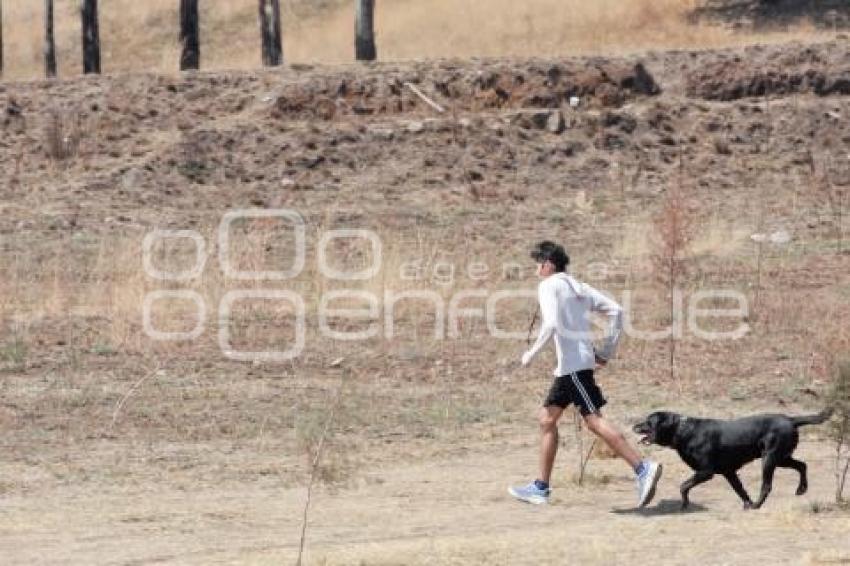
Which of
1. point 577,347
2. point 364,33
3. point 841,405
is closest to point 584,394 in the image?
point 577,347

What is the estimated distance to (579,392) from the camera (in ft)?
38.6

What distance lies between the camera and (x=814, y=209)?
2542 cm

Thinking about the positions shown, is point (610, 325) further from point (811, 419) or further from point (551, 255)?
point (811, 419)

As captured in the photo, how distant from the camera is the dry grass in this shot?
38.9 meters

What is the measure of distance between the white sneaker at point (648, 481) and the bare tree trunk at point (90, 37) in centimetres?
2404

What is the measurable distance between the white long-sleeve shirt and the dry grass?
75.0 ft

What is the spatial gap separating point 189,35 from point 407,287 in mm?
14790

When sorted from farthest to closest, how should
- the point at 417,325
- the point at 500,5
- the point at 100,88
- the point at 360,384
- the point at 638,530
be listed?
1. the point at 500,5
2. the point at 100,88
3. the point at 417,325
4. the point at 360,384
5. the point at 638,530

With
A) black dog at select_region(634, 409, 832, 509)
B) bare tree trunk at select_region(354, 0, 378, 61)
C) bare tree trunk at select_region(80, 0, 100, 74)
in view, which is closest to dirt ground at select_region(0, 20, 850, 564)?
black dog at select_region(634, 409, 832, 509)

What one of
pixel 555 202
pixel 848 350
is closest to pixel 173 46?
pixel 555 202

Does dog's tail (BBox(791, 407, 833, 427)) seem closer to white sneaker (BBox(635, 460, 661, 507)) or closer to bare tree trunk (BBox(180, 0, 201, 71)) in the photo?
white sneaker (BBox(635, 460, 661, 507))

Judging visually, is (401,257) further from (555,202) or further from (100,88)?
(100,88)

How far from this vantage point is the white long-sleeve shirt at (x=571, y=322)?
1168 cm

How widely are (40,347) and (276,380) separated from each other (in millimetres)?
2466
